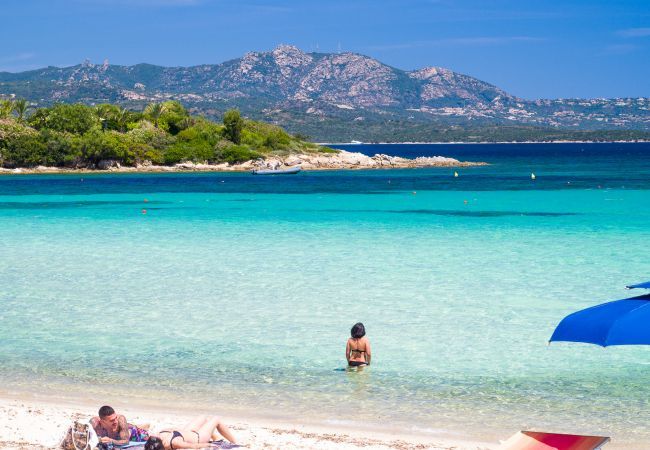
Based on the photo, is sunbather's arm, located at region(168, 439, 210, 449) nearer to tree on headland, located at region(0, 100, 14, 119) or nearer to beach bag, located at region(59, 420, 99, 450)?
beach bag, located at region(59, 420, 99, 450)

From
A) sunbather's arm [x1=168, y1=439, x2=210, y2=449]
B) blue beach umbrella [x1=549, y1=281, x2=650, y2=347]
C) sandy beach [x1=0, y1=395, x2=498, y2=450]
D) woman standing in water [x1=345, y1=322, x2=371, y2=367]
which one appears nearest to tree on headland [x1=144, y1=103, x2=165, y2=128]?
woman standing in water [x1=345, y1=322, x2=371, y2=367]

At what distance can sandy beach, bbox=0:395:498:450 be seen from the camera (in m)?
10.1

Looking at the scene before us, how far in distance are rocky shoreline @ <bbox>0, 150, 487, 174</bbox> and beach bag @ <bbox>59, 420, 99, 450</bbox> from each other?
3481 inches

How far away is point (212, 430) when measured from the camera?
1002 centimetres

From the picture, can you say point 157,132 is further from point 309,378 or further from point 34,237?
point 309,378

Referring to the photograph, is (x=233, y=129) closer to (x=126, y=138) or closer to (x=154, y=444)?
(x=126, y=138)

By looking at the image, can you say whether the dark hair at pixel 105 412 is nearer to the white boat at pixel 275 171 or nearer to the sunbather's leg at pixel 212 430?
the sunbather's leg at pixel 212 430

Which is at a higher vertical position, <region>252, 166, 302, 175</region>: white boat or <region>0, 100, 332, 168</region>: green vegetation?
<region>0, 100, 332, 168</region>: green vegetation

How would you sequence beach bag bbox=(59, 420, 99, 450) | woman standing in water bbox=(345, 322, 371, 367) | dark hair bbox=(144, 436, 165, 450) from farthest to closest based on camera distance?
woman standing in water bbox=(345, 322, 371, 367) → beach bag bbox=(59, 420, 99, 450) → dark hair bbox=(144, 436, 165, 450)

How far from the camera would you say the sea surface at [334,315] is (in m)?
12.3

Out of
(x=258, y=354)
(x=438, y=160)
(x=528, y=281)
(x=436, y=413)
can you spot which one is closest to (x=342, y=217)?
(x=528, y=281)

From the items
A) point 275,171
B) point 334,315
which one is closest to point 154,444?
point 334,315

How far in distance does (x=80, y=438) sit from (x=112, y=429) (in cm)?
37

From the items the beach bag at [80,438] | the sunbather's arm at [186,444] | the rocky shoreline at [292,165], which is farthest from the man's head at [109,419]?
the rocky shoreline at [292,165]
